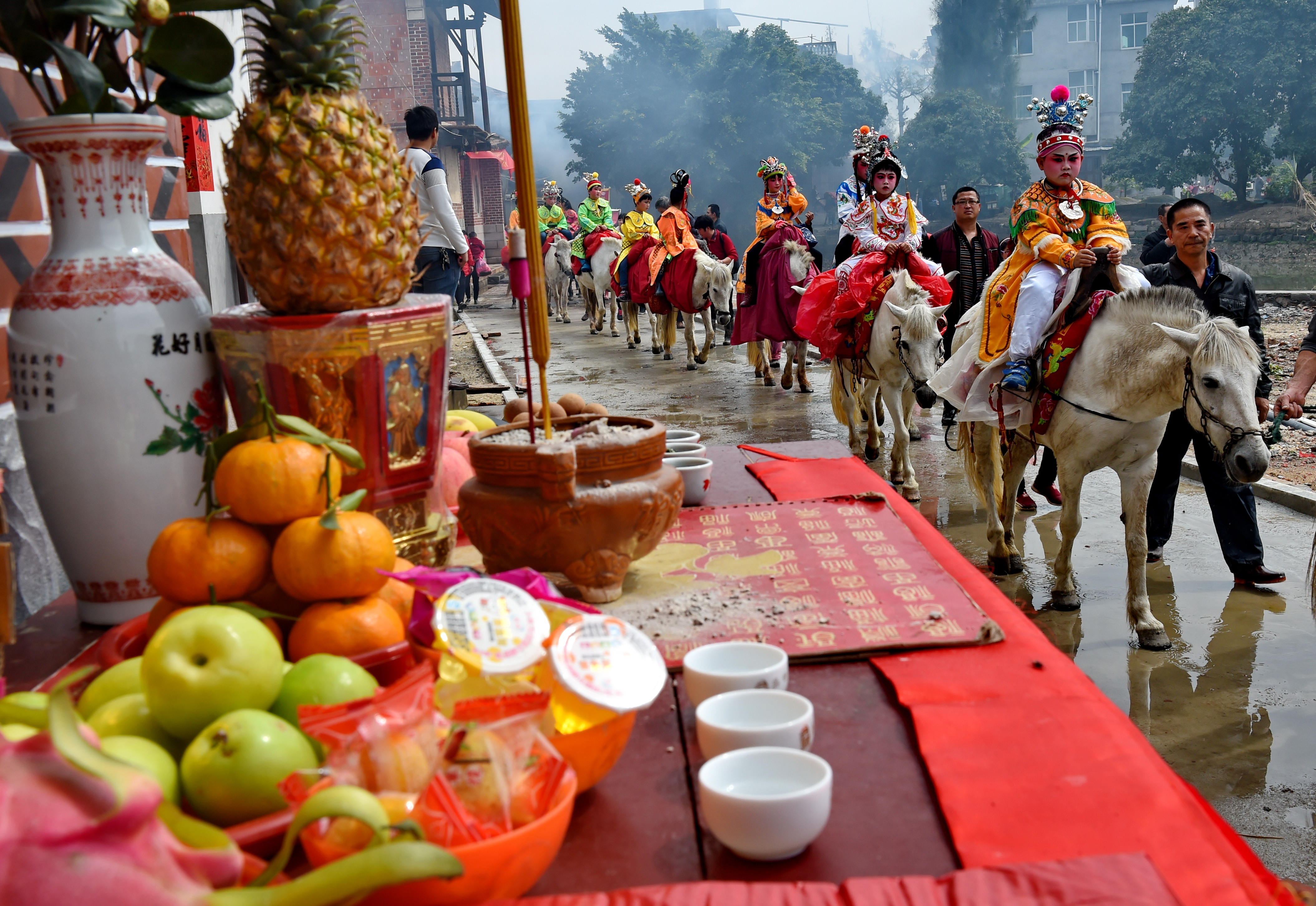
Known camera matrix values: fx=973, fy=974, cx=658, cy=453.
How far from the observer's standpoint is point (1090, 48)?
142 feet

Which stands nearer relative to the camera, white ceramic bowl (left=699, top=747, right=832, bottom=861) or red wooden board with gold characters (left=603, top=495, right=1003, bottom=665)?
white ceramic bowl (left=699, top=747, right=832, bottom=861)

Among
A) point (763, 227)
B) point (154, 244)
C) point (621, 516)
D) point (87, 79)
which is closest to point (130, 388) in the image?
point (154, 244)

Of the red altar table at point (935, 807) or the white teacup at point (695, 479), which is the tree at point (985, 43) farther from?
the red altar table at point (935, 807)

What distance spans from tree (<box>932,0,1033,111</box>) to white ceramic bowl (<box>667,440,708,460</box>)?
4459 centimetres

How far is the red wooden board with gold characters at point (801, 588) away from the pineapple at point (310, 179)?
81 centimetres

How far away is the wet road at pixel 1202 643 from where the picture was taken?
3240mm

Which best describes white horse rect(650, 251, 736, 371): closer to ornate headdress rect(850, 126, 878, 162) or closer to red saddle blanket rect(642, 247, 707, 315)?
red saddle blanket rect(642, 247, 707, 315)

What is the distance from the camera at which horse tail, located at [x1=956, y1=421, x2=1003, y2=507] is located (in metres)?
5.52

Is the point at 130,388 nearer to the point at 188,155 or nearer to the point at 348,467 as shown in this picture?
the point at 348,467

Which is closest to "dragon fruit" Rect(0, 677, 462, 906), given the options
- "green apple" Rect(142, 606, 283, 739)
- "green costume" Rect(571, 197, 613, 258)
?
"green apple" Rect(142, 606, 283, 739)

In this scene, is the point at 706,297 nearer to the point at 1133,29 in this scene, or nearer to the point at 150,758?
the point at 150,758

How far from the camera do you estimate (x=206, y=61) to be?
1.82 metres

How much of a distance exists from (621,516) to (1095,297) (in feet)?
11.3

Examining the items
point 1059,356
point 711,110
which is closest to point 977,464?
point 1059,356
